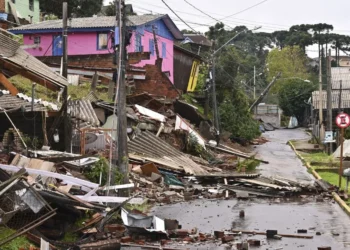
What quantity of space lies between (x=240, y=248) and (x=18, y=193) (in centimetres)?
457

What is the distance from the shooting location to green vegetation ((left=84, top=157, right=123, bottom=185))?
1816 cm

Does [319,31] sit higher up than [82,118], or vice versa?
[319,31]

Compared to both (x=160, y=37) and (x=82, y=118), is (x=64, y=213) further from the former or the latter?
(x=160, y=37)

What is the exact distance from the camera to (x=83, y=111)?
27359 millimetres

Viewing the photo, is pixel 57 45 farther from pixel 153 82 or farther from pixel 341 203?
pixel 341 203

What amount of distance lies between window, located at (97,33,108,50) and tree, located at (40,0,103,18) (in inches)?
547

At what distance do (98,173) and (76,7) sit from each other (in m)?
42.5

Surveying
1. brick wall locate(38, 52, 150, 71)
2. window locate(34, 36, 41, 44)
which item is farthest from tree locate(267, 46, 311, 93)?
brick wall locate(38, 52, 150, 71)

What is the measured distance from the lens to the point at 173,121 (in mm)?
33969

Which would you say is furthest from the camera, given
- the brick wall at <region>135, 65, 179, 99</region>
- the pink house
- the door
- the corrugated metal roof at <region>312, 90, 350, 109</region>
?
the corrugated metal roof at <region>312, 90, 350, 109</region>

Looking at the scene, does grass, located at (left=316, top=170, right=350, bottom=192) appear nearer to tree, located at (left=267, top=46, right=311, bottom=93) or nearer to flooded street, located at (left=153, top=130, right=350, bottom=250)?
flooded street, located at (left=153, top=130, right=350, bottom=250)

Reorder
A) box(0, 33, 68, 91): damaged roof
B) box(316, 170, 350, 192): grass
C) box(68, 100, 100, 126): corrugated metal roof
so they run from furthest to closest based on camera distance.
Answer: box(316, 170, 350, 192): grass, box(68, 100, 100, 126): corrugated metal roof, box(0, 33, 68, 91): damaged roof

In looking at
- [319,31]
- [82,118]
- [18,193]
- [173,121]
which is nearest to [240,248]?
[18,193]

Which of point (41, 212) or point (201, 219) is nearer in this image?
point (41, 212)
